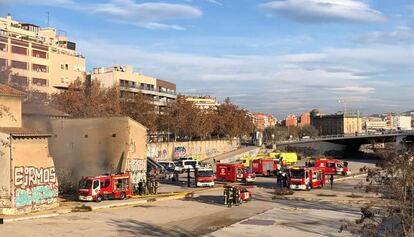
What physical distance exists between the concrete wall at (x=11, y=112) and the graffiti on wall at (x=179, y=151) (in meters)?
58.1

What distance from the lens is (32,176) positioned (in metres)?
32.7

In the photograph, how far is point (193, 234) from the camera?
25.8 meters

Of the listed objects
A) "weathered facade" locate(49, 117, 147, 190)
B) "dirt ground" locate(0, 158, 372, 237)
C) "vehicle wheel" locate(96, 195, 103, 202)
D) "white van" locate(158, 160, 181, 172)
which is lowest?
"dirt ground" locate(0, 158, 372, 237)

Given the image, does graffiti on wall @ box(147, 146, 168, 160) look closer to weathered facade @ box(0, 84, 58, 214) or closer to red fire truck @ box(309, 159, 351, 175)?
red fire truck @ box(309, 159, 351, 175)

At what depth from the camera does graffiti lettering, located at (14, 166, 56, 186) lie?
1240 inches

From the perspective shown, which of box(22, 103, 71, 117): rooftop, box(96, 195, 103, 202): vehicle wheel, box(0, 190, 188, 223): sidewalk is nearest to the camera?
box(0, 190, 188, 223): sidewalk

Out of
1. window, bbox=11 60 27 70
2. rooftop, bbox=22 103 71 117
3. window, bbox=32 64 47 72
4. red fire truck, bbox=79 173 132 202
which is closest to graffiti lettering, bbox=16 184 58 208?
red fire truck, bbox=79 173 132 202

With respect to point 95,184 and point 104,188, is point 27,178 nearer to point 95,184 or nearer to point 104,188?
point 95,184

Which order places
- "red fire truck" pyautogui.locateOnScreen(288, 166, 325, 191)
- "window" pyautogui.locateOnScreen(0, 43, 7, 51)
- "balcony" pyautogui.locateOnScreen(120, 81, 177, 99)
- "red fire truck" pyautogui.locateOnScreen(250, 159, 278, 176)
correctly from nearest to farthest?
"red fire truck" pyautogui.locateOnScreen(288, 166, 325, 191) < "red fire truck" pyautogui.locateOnScreen(250, 159, 278, 176) < "window" pyautogui.locateOnScreen(0, 43, 7, 51) < "balcony" pyautogui.locateOnScreen(120, 81, 177, 99)

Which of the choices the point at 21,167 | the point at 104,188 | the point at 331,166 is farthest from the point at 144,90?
the point at 21,167

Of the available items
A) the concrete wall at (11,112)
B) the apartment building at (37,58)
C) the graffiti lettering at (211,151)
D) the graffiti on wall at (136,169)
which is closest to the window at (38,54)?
the apartment building at (37,58)

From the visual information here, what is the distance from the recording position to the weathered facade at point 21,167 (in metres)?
31.0

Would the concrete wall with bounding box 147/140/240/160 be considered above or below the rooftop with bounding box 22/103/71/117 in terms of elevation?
below

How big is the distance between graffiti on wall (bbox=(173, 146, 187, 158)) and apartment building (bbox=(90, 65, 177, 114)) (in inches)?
819
